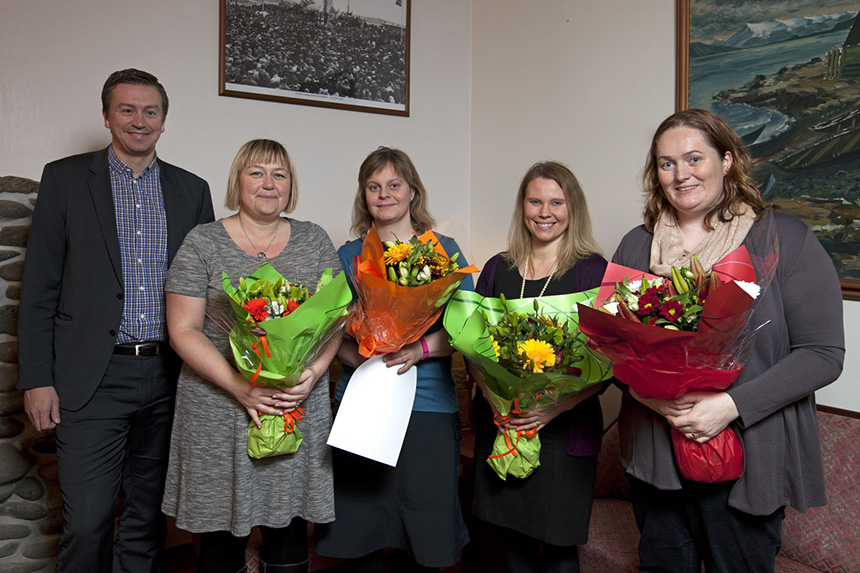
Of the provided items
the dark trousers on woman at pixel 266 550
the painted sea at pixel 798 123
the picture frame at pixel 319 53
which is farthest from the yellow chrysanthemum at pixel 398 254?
the picture frame at pixel 319 53

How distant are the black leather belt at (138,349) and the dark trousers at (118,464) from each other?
0.02 metres

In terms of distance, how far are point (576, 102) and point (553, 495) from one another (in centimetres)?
216

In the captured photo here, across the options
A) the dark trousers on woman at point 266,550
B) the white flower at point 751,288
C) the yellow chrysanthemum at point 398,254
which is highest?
the yellow chrysanthemum at point 398,254

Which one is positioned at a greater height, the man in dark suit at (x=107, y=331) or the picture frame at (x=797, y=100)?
the picture frame at (x=797, y=100)

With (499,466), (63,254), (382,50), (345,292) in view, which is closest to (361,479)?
(499,466)

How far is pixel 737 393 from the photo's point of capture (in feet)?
4.75

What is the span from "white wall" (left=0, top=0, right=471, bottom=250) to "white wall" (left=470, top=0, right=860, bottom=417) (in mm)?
→ 207

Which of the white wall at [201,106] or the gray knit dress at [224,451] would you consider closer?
the gray knit dress at [224,451]

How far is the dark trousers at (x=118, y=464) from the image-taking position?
200 centimetres

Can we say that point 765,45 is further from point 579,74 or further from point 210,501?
point 210,501

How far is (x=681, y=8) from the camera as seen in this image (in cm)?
269

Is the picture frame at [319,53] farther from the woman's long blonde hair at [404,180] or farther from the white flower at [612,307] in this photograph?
the white flower at [612,307]

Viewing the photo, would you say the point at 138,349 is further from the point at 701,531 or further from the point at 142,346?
the point at 701,531

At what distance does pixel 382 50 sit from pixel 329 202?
3.04 ft
